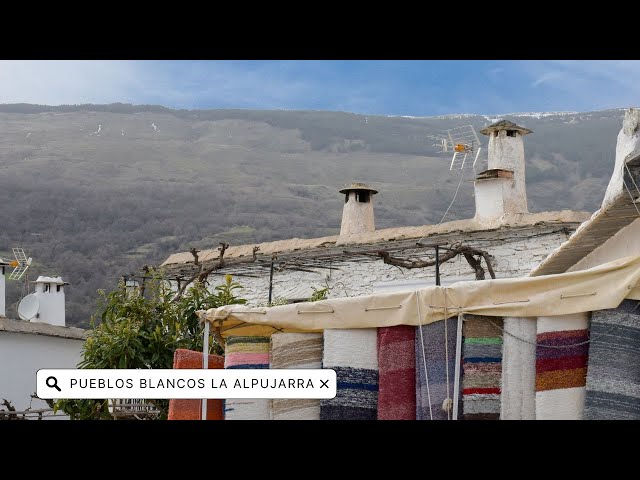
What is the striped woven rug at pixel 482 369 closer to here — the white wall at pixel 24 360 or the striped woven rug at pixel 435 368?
the striped woven rug at pixel 435 368

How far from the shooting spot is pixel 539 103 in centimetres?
9331

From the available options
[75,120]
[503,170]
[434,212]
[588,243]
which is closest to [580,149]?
[434,212]

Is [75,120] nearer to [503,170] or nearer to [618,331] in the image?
[503,170]

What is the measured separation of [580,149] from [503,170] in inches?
2174

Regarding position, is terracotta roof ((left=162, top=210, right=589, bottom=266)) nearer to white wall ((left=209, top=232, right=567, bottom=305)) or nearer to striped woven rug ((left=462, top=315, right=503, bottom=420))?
white wall ((left=209, top=232, right=567, bottom=305))

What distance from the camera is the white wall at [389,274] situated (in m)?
15.3

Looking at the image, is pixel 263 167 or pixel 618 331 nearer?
pixel 618 331

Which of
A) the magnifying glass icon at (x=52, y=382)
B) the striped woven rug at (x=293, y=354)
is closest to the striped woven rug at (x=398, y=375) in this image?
the striped woven rug at (x=293, y=354)

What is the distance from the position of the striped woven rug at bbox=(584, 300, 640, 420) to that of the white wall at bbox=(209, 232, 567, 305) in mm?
8214

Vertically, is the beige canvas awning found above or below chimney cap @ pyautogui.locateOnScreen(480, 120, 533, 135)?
below

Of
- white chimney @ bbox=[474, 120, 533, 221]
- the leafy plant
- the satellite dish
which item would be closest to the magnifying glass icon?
the leafy plant

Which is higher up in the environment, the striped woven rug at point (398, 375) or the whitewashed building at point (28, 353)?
the whitewashed building at point (28, 353)
